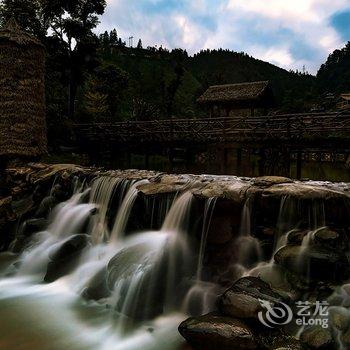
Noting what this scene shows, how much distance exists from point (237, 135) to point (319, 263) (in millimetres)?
12845

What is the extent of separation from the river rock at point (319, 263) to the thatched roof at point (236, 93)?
2420cm

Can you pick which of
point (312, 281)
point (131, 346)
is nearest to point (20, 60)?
point (131, 346)

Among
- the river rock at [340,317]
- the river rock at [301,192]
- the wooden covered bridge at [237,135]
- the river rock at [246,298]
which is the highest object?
the wooden covered bridge at [237,135]

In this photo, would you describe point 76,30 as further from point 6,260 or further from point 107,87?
point 6,260

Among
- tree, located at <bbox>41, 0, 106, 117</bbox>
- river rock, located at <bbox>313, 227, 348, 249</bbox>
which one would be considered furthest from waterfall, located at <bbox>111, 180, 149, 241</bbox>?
tree, located at <bbox>41, 0, 106, 117</bbox>

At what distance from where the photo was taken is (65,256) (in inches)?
394

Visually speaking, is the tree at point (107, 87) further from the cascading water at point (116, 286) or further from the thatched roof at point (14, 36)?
the cascading water at point (116, 286)

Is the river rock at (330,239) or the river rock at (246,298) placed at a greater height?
the river rock at (330,239)

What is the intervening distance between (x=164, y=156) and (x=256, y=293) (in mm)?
27648

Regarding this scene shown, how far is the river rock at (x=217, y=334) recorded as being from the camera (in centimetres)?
555

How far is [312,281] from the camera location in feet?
22.2

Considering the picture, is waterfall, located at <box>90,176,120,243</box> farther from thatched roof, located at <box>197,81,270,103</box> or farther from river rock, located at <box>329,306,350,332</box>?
thatched roof, located at <box>197,81,270,103</box>

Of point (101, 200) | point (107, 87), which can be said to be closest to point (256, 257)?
point (101, 200)

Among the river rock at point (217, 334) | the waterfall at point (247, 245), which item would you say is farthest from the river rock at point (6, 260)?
the waterfall at point (247, 245)
